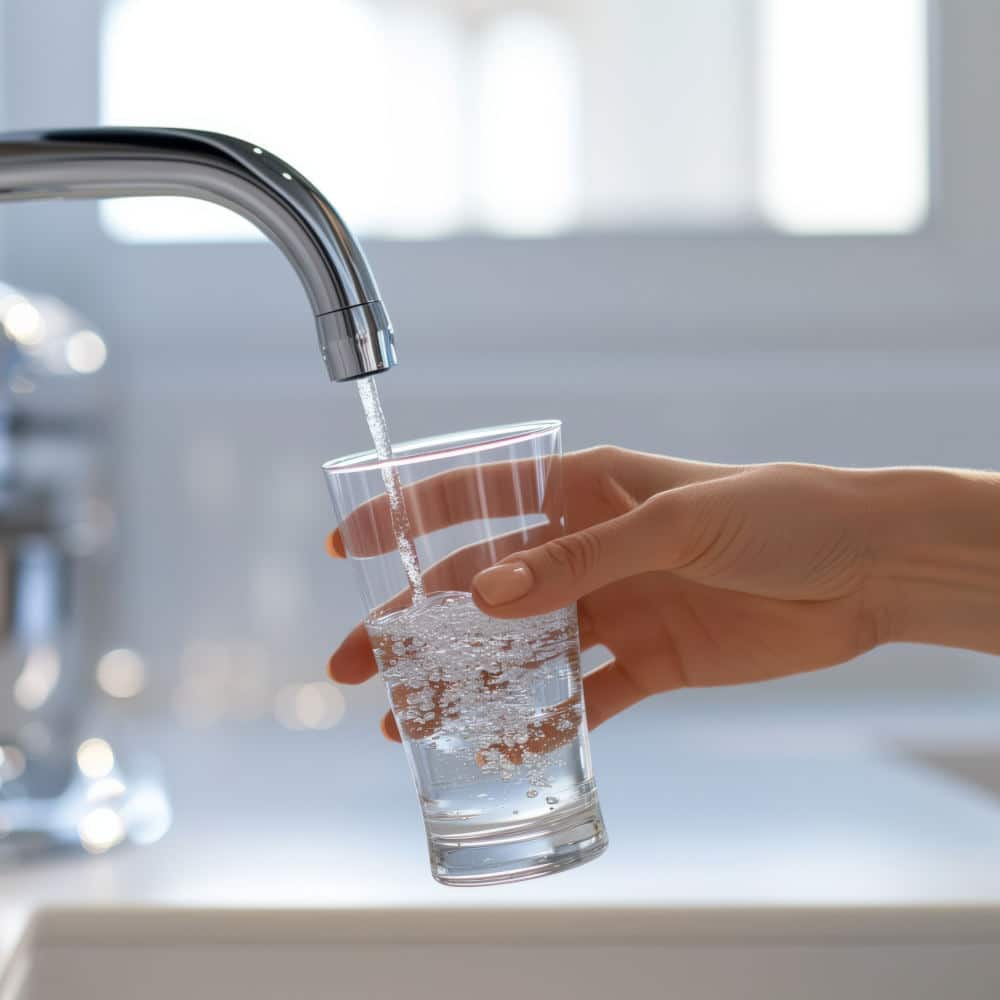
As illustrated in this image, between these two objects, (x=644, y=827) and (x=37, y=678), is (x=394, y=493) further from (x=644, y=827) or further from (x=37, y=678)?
(x=37, y=678)

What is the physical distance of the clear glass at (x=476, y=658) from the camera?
0.49 m

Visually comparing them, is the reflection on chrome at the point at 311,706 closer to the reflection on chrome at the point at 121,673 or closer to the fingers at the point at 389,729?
the reflection on chrome at the point at 121,673

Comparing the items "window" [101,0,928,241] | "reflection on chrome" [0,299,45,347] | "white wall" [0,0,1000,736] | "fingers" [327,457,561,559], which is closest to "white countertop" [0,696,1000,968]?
"white wall" [0,0,1000,736]

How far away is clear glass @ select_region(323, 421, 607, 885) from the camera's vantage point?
19.5 inches

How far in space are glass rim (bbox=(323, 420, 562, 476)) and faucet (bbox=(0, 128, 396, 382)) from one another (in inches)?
1.5

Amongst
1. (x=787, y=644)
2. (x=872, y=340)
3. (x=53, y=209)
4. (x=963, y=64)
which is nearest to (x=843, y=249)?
(x=872, y=340)

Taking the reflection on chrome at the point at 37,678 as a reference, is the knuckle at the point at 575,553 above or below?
above

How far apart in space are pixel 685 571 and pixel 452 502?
6.6 inches

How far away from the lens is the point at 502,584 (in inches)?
18.8

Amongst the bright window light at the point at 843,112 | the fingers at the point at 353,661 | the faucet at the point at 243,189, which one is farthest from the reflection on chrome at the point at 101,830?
the bright window light at the point at 843,112

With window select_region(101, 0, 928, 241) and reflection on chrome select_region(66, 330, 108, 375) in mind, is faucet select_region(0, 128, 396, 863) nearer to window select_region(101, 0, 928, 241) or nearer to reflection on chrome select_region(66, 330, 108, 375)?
reflection on chrome select_region(66, 330, 108, 375)

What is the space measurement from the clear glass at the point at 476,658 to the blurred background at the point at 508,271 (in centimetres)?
56

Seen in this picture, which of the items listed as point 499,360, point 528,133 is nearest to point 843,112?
point 528,133

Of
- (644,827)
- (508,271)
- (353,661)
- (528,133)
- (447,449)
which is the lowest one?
(644,827)
